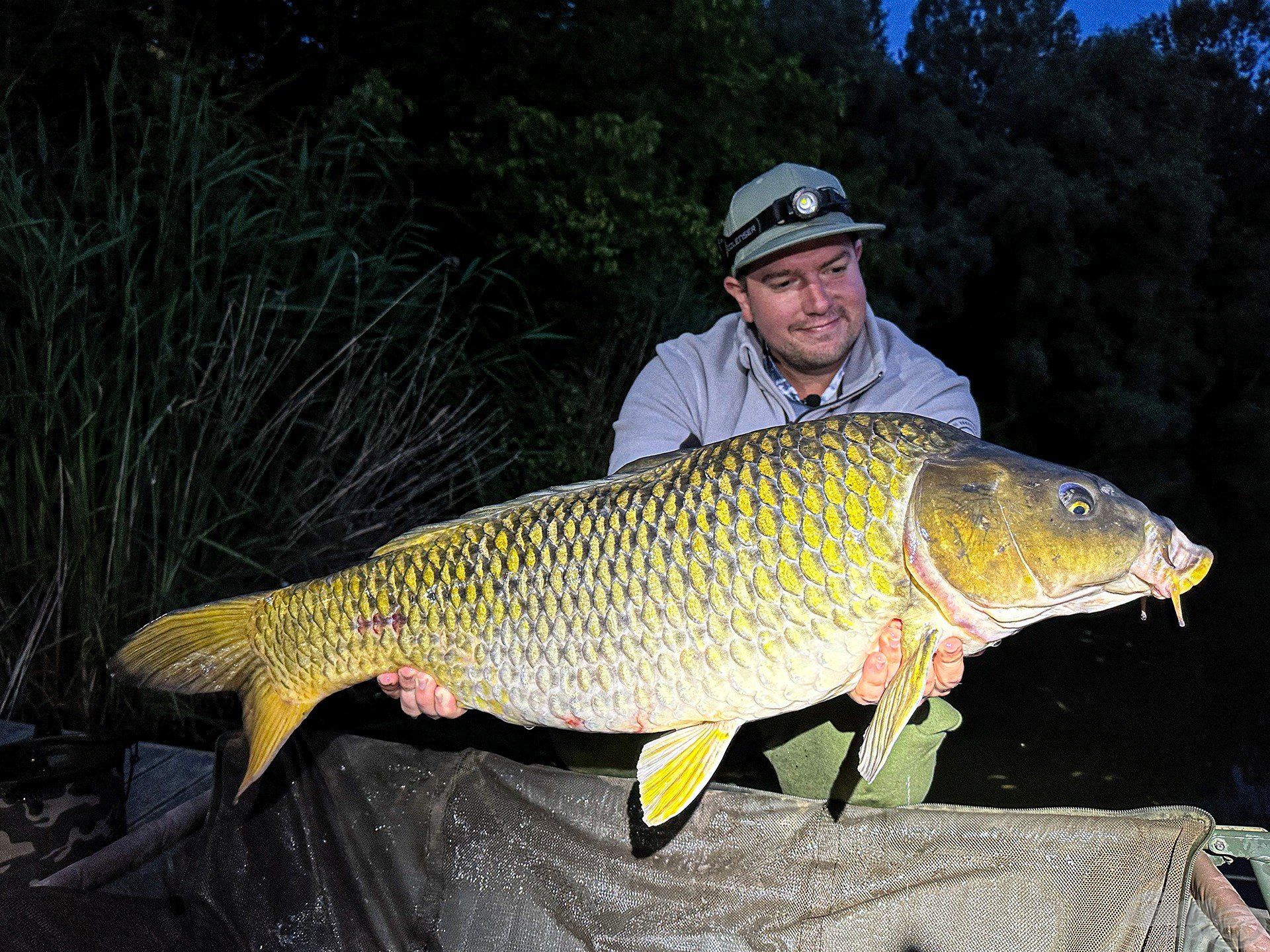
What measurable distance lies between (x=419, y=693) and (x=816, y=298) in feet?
3.60

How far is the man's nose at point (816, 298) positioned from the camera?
2188mm

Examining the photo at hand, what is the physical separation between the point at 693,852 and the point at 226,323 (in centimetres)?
204

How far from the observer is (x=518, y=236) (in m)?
5.82

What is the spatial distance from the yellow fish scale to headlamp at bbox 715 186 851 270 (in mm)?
837

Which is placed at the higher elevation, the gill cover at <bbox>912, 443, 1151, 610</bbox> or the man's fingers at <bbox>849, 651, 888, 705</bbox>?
the gill cover at <bbox>912, 443, 1151, 610</bbox>

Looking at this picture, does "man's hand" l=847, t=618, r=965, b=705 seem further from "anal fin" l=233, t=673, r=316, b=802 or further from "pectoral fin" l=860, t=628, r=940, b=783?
"anal fin" l=233, t=673, r=316, b=802

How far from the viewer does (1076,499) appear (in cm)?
136

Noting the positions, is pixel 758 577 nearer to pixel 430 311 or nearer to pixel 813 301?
pixel 813 301

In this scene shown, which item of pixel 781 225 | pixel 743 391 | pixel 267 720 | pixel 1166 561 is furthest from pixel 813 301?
pixel 267 720

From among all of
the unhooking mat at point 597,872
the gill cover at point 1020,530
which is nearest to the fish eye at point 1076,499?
the gill cover at point 1020,530

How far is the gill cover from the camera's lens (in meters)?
1.34

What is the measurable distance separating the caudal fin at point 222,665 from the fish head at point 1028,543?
950 millimetres

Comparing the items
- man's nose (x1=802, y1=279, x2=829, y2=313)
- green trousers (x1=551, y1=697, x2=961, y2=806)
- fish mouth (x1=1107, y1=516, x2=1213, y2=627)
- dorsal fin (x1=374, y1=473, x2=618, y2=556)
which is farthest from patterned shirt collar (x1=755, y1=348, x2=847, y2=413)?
fish mouth (x1=1107, y1=516, x2=1213, y2=627)

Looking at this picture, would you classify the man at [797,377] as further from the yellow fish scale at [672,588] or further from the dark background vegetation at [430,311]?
the dark background vegetation at [430,311]
